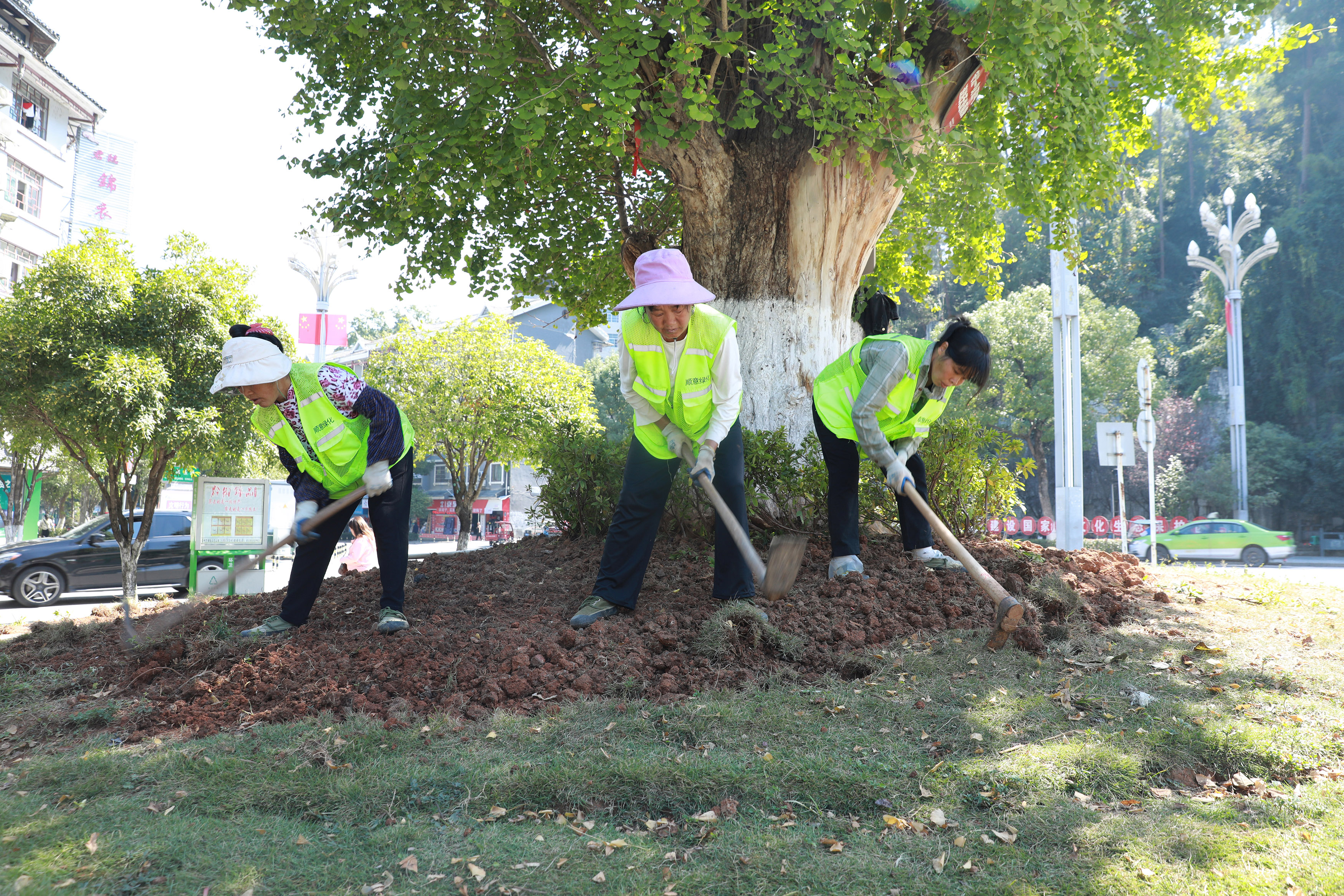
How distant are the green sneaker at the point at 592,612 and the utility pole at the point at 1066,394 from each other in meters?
9.67

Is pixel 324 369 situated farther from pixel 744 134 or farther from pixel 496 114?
pixel 744 134

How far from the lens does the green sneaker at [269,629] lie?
179 inches

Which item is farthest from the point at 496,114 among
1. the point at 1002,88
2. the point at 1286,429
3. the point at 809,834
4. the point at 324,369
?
the point at 1286,429

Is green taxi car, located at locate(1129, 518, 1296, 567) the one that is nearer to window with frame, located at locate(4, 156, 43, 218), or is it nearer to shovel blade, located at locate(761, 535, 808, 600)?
shovel blade, located at locate(761, 535, 808, 600)

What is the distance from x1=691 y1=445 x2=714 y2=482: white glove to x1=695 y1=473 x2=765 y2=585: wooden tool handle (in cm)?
3

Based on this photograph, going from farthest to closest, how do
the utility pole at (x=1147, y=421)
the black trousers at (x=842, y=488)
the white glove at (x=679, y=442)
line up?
the utility pole at (x=1147, y=421) → the black trousers at (x=842, y=488) → the white glove at (x=679, y=442)

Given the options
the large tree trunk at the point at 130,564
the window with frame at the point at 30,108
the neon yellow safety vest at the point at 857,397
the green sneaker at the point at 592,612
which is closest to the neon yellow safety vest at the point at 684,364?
the neon yellow safety vest at the point at 857,397

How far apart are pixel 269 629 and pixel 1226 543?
24.4 metres

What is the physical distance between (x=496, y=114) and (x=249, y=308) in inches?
263

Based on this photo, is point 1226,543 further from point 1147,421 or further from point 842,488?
point 842,488

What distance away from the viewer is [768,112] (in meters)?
5.88

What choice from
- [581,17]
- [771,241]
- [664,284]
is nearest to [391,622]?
[664,284]

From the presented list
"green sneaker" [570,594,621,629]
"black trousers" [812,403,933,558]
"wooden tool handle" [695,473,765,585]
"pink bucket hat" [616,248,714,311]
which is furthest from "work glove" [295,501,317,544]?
"black trousers" [812,403,933,558]

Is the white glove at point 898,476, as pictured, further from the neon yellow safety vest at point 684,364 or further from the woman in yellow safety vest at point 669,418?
the neon yellow safety vest at point 684,364
